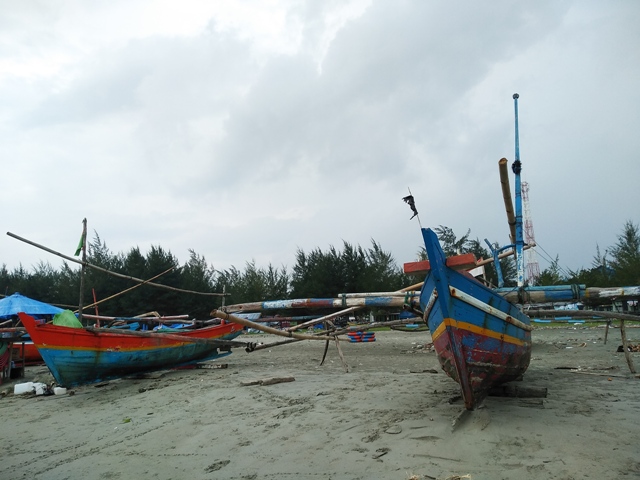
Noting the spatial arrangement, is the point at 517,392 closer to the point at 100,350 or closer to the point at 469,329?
the point at 469,329

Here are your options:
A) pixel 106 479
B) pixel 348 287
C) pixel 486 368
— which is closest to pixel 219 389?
pixel 106 479

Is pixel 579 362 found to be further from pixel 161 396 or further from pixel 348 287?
pixel 348 287

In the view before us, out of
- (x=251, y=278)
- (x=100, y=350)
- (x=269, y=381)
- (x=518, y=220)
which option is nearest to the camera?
(x=518, y=220)

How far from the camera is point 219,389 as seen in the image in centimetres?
796

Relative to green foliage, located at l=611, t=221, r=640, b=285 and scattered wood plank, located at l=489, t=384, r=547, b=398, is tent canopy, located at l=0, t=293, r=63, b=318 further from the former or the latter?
green foliage, located at l=611, t=221, r=640, b=285

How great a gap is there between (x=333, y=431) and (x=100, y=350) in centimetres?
644

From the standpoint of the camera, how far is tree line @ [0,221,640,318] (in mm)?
34812

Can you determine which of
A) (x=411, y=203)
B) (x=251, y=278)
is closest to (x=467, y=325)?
(x=411, y=203)

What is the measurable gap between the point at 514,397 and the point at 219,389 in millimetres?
4906

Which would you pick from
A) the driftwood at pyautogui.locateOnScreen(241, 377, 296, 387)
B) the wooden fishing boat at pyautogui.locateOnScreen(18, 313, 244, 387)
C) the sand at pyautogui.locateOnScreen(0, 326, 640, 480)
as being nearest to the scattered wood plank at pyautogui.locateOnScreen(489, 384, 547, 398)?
the sand at pyautogui.locateOnScreen(0, 326, 640, 480)

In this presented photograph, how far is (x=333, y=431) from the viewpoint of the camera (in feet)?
16.3

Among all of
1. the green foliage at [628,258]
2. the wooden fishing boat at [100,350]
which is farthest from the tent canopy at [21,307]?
the green foliage at [628,258]

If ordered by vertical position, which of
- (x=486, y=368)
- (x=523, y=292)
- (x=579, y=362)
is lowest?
(x=579, y=362)

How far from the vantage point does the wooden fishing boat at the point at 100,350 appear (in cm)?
849
